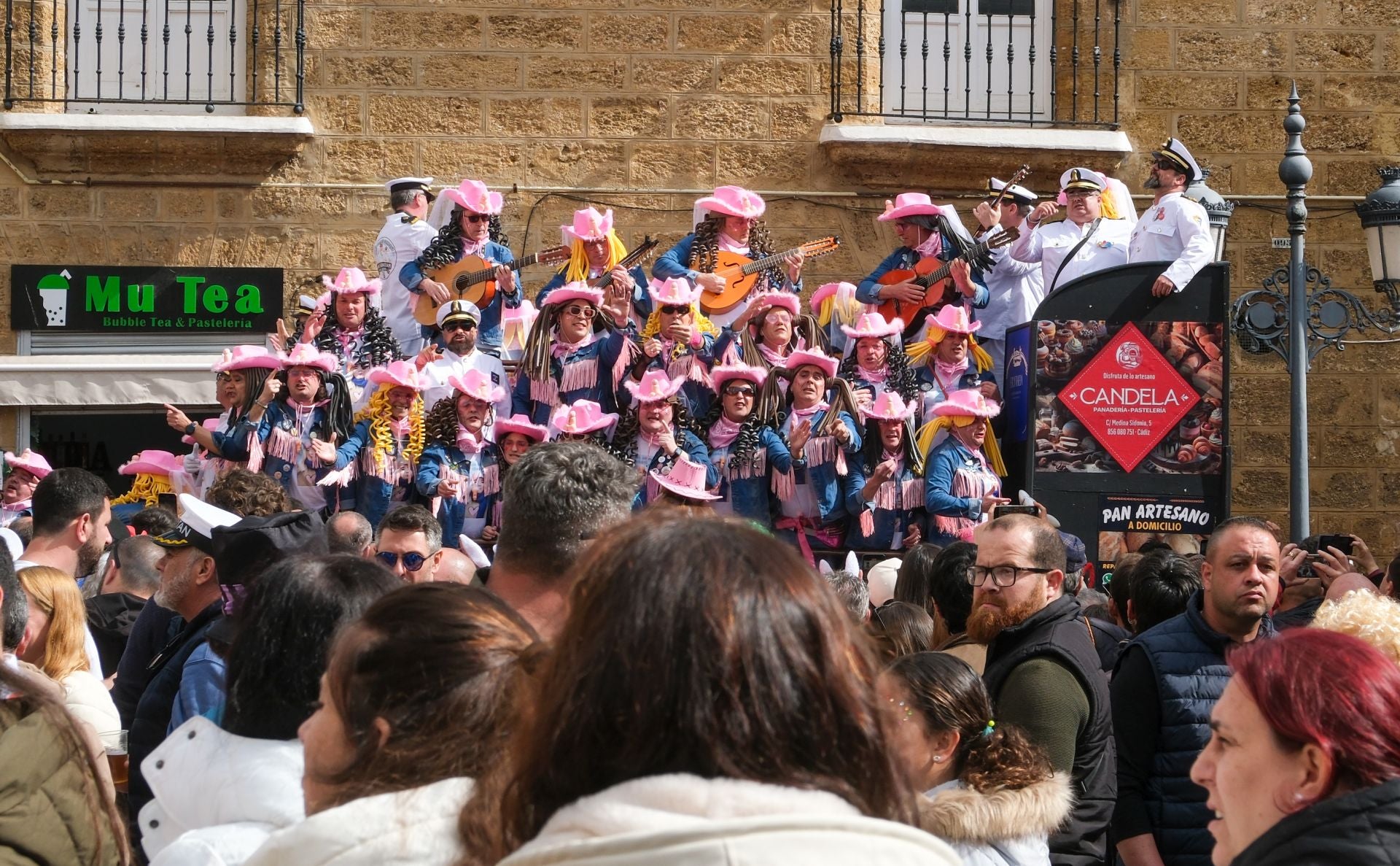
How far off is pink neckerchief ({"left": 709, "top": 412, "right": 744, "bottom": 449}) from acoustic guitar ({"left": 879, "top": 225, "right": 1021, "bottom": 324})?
1.42m

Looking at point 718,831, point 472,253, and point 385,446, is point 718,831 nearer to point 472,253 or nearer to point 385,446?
point 385,446

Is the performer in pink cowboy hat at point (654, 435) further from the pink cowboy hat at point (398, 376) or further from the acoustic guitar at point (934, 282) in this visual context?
the acoustic guitar at point (934, 282)

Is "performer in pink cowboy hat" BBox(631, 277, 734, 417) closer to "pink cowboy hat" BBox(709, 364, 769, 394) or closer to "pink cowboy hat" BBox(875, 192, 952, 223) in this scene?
"pink cowboy hat" BBox(709, 364, 769, 394)

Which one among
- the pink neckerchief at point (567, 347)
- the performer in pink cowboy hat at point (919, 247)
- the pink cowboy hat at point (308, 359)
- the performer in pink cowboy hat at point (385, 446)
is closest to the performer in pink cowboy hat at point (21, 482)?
the pink cowboy hat at point (308, 359)

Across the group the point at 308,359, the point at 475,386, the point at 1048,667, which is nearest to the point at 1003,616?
the point at 1048,667

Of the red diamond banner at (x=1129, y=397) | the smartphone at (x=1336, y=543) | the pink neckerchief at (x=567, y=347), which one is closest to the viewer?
the smartphone at (x=1336, y=543)

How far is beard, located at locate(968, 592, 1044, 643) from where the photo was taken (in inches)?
158

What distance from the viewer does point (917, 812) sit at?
1674 mm

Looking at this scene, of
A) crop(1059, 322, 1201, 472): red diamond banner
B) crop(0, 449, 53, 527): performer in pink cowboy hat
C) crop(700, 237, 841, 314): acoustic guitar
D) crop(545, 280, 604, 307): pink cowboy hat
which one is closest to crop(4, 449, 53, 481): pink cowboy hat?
crop(0, 449, 53, 527): performer in pink cowboy hat

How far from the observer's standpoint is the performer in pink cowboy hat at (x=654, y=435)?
8664mm

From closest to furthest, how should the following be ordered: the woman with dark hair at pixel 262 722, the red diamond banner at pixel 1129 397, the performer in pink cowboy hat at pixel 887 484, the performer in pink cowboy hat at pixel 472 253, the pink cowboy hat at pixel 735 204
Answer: the woman with dark hair at pixel 262 722, the red diamond banner at pixel 1129 397, the performer in pink cowboy hat at pixel 887 484, the pink cowboy hat at pixel 735 204, the performer in pink cowboy hat at pixel 472 253

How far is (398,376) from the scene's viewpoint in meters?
8.87

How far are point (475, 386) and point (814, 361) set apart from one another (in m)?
1.70

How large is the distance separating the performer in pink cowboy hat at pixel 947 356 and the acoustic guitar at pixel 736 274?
44.0 inches
